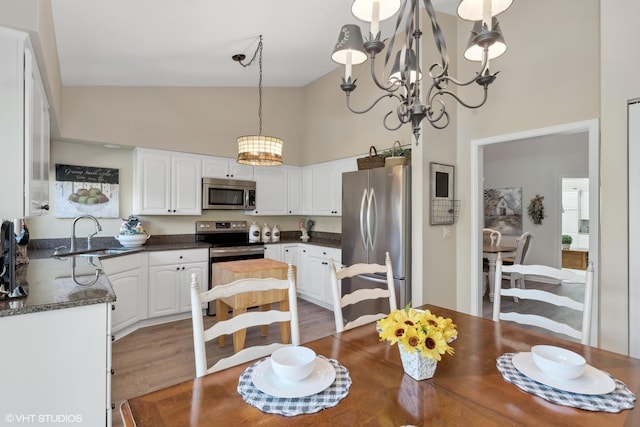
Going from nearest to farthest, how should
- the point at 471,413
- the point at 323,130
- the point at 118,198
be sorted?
the point at 471,413 < the point at 118,198 < the point at 323,130

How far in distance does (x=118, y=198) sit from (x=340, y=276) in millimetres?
3336

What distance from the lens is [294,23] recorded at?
9.86 feet

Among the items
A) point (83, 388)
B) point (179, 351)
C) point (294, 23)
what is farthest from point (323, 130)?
point (83, 388)

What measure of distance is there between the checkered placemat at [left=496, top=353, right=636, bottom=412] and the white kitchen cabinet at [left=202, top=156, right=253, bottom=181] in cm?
382

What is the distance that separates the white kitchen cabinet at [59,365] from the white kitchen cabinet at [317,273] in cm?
278

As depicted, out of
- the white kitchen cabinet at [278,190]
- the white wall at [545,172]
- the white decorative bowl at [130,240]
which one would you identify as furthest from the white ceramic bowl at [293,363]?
the white wall at [545,172]

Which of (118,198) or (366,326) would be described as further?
(118,198)

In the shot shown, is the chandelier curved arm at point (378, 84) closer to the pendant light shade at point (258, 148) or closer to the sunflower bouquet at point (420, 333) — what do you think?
the sunflower bouquet at point (420, 333)

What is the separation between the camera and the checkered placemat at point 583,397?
0.93 m

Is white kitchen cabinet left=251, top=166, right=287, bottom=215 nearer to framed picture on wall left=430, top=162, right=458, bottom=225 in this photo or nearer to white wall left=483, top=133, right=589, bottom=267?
framed picture on wall left=430, top=162, right=458, bottom=225

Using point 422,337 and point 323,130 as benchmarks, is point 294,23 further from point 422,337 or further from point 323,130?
point 422,337

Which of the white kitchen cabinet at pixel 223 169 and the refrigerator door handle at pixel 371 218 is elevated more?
the white kitchen cabinet at pixel 223 169

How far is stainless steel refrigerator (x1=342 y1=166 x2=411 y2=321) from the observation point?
10.2 feet
